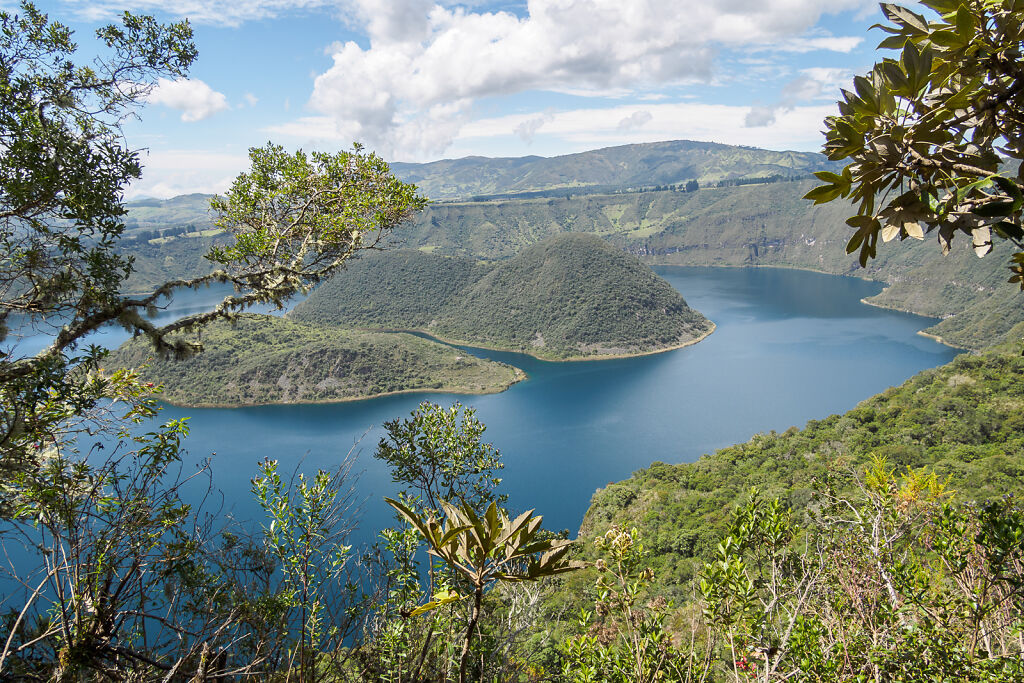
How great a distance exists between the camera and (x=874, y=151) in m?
1.31

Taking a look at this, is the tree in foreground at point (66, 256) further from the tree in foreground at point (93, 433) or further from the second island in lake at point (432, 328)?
the second island in lake at point (432, 328)

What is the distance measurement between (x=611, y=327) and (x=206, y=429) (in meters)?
49.1

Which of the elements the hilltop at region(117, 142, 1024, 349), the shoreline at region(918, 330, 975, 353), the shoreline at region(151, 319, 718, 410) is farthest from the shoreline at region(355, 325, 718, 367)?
the hilltop at region(117, 142, 1024, 349)

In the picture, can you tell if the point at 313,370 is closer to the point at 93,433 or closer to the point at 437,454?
the point at 437,454

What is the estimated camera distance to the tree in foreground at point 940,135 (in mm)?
1288

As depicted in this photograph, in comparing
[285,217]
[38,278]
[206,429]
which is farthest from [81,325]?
[206,429]

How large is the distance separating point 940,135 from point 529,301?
8142 cm

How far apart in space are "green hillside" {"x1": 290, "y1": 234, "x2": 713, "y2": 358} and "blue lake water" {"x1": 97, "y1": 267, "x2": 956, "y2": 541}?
4.72 m

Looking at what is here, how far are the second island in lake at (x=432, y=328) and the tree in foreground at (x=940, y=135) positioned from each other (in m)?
42.8

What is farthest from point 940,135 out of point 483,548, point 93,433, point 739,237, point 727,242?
point 739,237

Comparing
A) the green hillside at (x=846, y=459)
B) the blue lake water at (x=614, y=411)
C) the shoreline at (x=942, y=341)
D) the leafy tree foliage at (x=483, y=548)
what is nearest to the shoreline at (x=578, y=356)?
the blue lake water at (x=614, y=411)

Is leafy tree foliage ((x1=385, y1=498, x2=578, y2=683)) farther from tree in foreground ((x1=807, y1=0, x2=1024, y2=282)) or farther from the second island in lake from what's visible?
the second island in lake

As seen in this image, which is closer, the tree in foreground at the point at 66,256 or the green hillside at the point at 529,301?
the tree in foreground at the point at 66,256

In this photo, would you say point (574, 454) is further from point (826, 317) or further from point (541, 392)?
point (826, 317)
